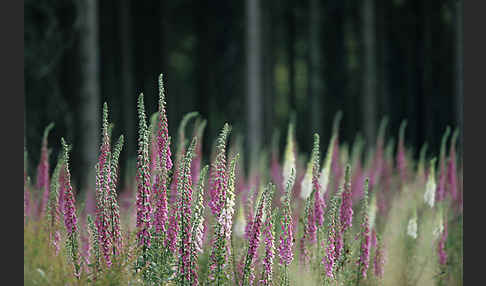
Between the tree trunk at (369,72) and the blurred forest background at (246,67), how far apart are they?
1 cm

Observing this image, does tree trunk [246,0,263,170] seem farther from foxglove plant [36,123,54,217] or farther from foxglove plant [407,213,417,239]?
foxglove plant [36,123,54,217]

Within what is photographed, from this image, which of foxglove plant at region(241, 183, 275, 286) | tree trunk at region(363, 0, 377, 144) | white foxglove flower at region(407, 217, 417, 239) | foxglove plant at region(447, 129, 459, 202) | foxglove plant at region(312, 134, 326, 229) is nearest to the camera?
foxglove plant at region(241, 183, 275, 286)

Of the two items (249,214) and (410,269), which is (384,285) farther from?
(249,214)

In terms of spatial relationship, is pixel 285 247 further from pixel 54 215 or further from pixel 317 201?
pixel 54 215

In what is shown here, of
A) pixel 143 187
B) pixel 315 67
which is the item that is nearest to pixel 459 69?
pixel 143 187

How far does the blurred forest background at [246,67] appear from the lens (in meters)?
4.66

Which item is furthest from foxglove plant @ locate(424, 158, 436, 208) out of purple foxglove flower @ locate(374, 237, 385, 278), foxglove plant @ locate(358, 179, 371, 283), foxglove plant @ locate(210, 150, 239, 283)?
foxglove plant @ locate(210, 150, 239, 283)

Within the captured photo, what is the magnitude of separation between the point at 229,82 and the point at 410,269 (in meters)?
2.98

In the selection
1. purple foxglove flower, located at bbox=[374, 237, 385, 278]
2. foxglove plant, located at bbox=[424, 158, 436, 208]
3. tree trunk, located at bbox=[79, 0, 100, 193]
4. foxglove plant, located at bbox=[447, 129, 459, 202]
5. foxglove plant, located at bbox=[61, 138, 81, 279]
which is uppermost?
tree trunk, located at bbox=[79, 0, 100, 193]

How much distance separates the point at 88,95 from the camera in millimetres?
4738

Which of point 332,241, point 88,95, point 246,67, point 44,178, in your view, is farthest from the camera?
point 246,67

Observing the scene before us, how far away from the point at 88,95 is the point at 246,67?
186 centimetres

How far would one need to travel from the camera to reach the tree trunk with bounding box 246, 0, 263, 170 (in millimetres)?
6223

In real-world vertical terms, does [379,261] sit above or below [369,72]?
below
